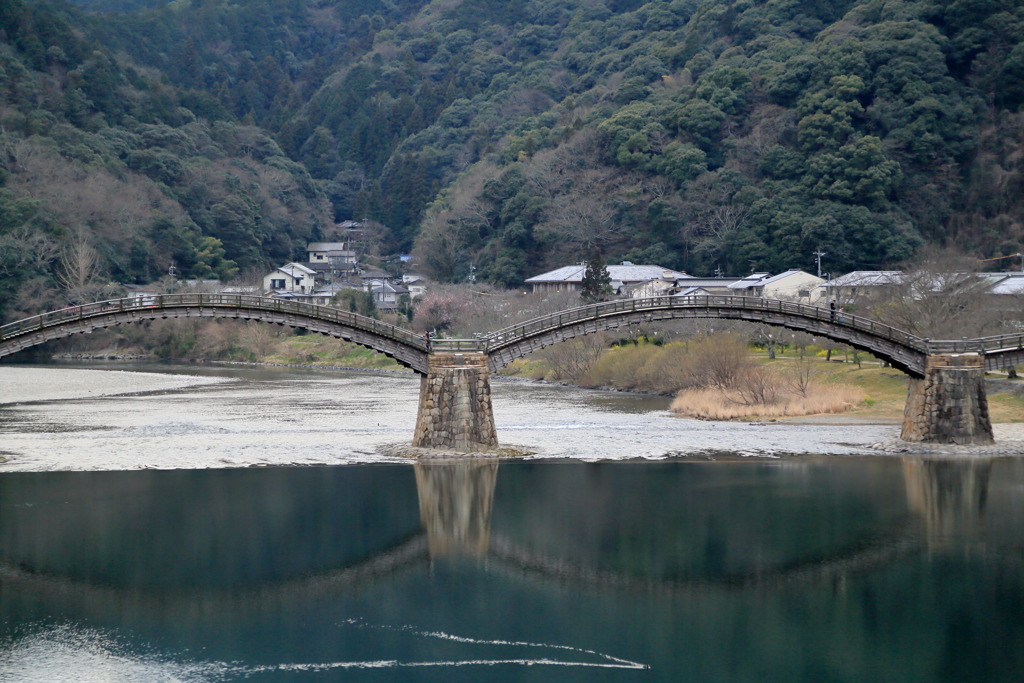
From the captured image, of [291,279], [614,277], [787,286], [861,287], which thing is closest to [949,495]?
[861,287]

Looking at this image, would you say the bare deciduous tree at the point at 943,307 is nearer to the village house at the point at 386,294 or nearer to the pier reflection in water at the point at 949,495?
the pier reflection in water at the point at 949,495

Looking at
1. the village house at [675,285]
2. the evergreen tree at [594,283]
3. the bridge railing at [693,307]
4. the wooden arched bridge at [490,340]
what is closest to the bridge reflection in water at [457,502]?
the wooden arched bridge at [490,340]

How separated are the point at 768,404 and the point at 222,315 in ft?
68.5

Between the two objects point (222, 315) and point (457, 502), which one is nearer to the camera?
point (457, 502)

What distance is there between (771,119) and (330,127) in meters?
77.5

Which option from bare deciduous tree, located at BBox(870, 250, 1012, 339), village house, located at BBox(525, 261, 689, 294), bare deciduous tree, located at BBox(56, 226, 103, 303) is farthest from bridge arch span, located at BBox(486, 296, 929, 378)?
bare deciduous tree, located at BBox(56, 226, 103, 303)

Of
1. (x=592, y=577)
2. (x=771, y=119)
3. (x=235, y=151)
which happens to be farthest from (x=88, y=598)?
(x=235, y=151)

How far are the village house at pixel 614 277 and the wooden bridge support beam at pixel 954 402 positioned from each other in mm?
39214

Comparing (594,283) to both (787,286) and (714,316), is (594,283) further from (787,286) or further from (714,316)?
(714,316)

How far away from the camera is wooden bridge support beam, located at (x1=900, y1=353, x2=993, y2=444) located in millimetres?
33156

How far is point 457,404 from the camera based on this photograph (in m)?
32.1

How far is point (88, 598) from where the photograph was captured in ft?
66.3

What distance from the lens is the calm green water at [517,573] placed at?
1733cm

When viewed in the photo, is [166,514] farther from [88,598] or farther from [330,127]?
Result: [330,127]
